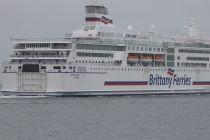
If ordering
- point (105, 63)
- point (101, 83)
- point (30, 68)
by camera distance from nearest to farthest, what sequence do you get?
point (30, 68), point (101, 83), point (105, 63)

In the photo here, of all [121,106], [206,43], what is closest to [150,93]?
[206,43]

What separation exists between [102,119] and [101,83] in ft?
66.4

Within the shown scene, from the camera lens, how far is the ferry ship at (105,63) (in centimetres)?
6788

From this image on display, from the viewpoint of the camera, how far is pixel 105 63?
70.9 metres

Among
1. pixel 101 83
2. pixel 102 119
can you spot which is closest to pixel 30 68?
pixel 101 83

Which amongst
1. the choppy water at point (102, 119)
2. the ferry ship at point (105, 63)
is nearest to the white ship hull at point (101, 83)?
the ferry ship at point (105, 63)

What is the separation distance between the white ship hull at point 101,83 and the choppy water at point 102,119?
5.00ft

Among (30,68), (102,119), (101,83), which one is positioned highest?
(30,68)

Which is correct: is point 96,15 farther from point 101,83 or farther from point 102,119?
point 102,119

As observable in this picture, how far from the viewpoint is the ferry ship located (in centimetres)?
6788

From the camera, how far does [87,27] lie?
73.6 metres

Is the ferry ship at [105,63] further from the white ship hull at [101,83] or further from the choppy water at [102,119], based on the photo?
the choppy water at [102,119]

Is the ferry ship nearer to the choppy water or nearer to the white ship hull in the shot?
the white ship hull

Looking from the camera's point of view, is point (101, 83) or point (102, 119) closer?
point (102, 119)
